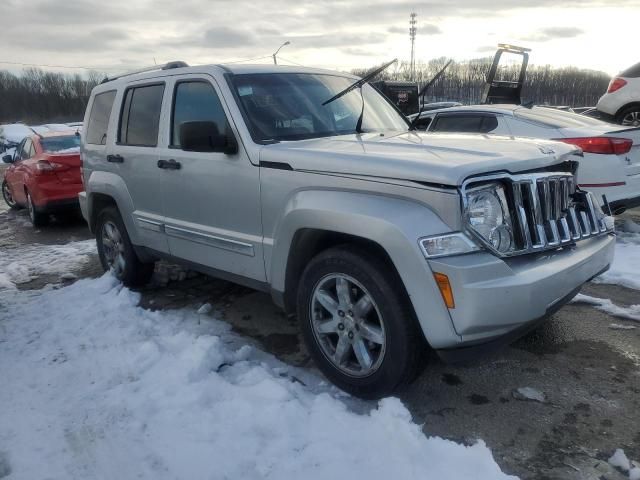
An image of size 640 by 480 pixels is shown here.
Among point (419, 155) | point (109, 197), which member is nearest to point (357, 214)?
point (419, 155)

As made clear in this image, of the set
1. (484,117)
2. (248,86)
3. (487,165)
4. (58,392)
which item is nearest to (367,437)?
(487,165)

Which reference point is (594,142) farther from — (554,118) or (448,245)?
(448,245)

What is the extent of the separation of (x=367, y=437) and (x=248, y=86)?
2.57 meters

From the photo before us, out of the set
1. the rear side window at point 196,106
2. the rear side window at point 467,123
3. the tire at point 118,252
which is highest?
the rear side window at point 196,106

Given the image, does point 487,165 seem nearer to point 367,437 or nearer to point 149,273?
point 367,437

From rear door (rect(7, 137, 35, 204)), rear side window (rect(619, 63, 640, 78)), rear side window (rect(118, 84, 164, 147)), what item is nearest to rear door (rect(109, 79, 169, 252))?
rear side window (rect(118, 84, 164, 147))

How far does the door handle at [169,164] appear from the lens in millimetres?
4316

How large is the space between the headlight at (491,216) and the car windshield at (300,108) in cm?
148

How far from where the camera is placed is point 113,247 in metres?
5.65

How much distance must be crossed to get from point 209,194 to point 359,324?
5.13 feet

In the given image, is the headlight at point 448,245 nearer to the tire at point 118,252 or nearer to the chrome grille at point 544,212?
the chrome grille at point 544,212

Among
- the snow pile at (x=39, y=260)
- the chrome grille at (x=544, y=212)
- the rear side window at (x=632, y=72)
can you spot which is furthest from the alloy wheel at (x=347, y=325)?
the rear side window at (x=632, y=72)

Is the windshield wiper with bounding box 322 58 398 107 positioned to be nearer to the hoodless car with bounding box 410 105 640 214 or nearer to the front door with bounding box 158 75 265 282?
the front door with bounding box 158 75 265 282

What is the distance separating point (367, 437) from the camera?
9.30 ft
